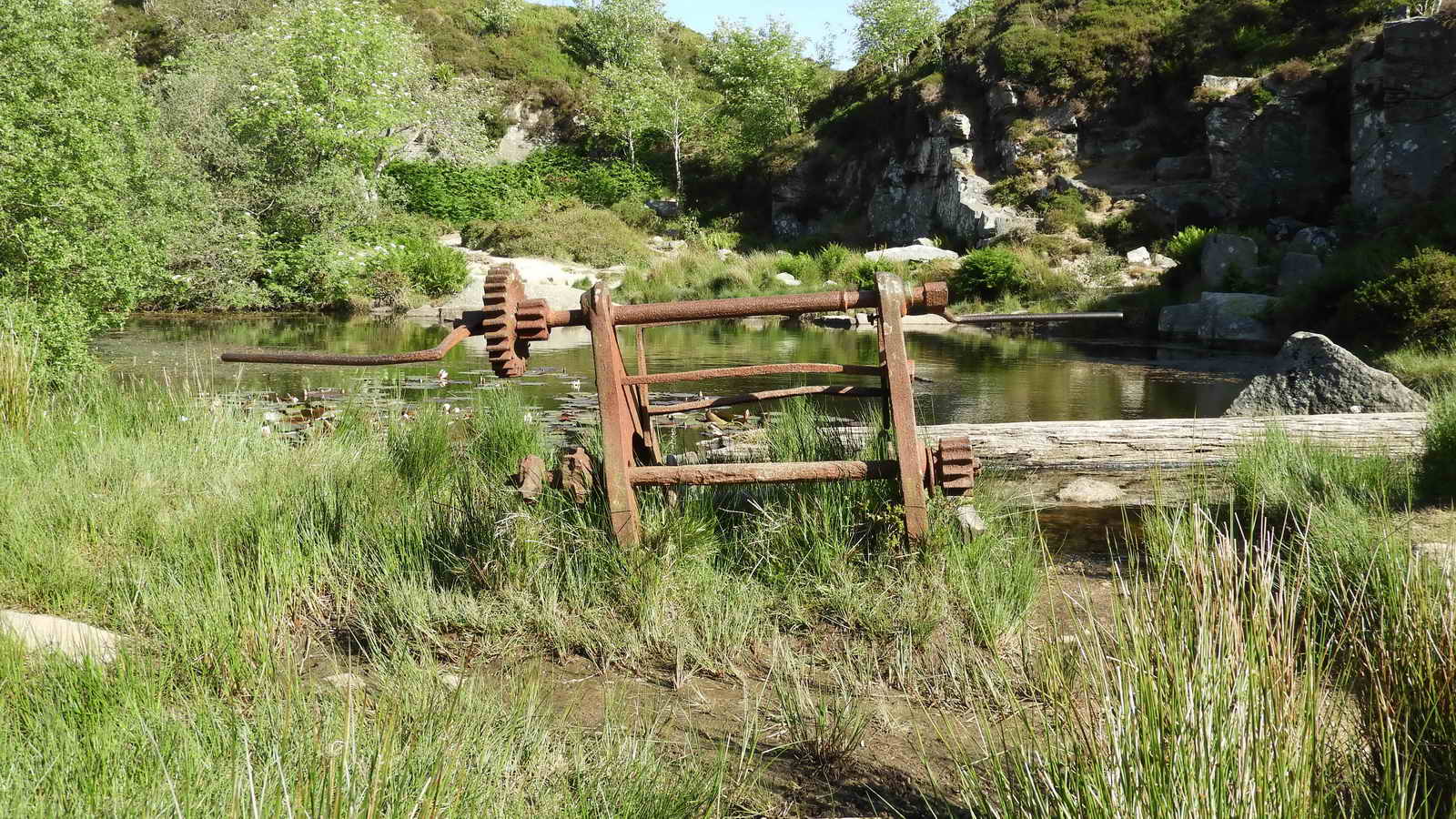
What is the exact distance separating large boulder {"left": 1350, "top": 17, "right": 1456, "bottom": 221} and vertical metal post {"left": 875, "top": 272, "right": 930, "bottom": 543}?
14.4 metres

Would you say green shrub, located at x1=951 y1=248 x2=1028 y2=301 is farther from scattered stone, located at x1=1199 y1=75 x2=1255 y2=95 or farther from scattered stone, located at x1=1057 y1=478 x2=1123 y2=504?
scattered stone, located at x1=1057 y1=478 x2=1123 y2=504

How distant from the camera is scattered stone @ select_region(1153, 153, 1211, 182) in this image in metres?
22.7

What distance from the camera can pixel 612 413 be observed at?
294 centimetres

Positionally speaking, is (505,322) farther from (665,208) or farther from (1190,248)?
(665,208)

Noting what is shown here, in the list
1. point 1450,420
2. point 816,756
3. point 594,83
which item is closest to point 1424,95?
point 1450,420

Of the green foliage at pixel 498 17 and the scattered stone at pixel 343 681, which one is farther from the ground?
the green foliage at pixel 498 17

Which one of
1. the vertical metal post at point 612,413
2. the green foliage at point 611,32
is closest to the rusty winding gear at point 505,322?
the vertical metal post at point 612,413

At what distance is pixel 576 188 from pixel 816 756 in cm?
3368

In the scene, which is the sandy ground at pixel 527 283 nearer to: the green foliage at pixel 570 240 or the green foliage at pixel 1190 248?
the green foliage at pixel 570 240

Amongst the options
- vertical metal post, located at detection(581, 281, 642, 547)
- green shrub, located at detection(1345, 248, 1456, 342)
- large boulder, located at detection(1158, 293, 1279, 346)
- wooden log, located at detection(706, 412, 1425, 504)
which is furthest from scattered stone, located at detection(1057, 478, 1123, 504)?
large boulder, located at detection(1158, 293, 1279, 346)

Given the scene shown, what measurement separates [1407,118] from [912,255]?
959 centimetres

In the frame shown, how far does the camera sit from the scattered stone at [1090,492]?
17.4 feet

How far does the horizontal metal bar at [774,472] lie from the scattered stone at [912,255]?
18.6 meters

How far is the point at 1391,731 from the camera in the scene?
1493mm
